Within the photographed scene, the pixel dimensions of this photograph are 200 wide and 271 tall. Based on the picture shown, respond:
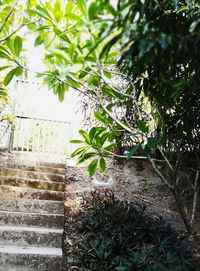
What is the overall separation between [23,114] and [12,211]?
7.10 ft

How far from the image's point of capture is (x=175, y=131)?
7.23ft

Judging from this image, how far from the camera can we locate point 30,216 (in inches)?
99.1

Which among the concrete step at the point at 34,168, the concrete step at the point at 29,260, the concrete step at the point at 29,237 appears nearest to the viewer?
the concrete step at the point at 29,260

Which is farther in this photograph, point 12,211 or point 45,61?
point 12,211

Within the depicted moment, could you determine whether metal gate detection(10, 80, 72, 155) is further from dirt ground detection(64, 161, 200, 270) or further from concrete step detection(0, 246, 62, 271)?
concrete step detection(0, 246, 62, 271)

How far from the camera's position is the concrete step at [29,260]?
2.05 metres

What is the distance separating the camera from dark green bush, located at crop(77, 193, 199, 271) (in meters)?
1.88

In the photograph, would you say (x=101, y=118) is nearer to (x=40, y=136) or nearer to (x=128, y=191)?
(x=128, y=191)

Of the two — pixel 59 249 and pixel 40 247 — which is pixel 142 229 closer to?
pixel 59 249

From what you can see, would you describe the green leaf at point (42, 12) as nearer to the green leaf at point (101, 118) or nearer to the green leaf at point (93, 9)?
the green leaf at point (93, 9)

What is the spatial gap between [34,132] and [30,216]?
83.8 inches

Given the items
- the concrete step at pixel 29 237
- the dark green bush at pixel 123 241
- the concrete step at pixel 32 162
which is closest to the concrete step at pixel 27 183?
the concrete step at pixel 32 162

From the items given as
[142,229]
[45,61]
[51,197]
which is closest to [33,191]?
[51,197]

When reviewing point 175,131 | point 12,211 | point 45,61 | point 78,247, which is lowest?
point 78,247
